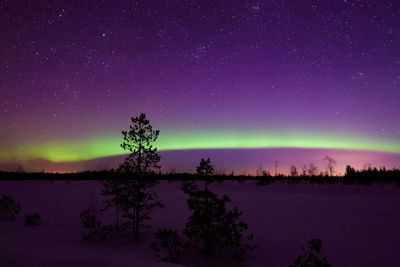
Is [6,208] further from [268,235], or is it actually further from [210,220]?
[268,235]

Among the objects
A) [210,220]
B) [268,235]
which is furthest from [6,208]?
[268,235]

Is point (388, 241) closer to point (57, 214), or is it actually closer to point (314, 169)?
point (57, 214)

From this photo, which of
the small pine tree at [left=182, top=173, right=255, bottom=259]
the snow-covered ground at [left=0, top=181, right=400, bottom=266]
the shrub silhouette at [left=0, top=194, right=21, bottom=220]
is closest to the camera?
the snow-covered ground at [left=0, top=181, right=400, bottom=266]

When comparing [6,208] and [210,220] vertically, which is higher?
[210,220]

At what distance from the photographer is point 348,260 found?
31.9 ft

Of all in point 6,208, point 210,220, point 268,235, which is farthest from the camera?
point 6,208

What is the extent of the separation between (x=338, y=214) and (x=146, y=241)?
11594 millimetres

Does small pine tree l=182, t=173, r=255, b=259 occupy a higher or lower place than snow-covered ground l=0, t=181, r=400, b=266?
higher

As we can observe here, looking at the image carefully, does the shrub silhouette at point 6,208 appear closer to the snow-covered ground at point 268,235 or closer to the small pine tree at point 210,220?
the snow-covered ground at point 268,235

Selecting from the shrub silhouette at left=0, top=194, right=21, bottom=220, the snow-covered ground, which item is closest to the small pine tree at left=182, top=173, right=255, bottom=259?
the snow-covered ground

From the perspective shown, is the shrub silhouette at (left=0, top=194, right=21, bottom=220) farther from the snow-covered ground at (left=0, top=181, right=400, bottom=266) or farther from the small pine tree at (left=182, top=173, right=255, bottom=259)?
the small pine tree at (left=182, top=173, right=255, bottom=259)

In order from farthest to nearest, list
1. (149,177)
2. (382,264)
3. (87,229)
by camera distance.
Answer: (87,229)
(149,177)
(382,264)

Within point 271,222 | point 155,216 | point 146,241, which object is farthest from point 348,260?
point 155,216

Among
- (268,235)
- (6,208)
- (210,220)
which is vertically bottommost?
(268,235)
